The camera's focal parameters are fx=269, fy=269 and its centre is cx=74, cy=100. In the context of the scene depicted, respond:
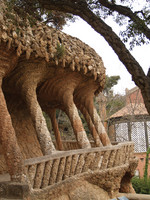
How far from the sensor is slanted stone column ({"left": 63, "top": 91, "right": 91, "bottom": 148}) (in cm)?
830

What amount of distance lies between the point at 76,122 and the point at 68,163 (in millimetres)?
2411

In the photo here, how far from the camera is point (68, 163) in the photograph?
6.35 m

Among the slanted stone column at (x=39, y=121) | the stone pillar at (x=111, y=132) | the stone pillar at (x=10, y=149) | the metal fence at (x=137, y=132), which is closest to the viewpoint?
the stone pillar at (x=10, y=149)

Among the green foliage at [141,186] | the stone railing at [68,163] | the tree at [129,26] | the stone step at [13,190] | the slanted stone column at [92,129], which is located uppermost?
the tree at [129,26]

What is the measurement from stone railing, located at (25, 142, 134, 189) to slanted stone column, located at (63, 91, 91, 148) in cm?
83

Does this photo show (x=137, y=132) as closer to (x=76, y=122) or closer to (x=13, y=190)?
(x=76, y=122)

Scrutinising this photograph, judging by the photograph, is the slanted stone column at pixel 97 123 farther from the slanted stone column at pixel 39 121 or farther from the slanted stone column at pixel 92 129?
the slanted stone column at pixel 39 121

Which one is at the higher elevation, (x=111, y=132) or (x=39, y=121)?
(x=39, y=121)

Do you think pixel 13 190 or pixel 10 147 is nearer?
pixel 13 190

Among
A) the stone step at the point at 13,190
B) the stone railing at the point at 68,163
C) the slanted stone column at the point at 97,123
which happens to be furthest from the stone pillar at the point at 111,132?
the stone step at the point at 13,190

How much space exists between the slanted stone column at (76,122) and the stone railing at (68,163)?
83 cm

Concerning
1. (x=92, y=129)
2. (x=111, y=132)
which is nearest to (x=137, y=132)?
(x=111, y=132)

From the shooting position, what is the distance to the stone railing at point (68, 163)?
215 inches

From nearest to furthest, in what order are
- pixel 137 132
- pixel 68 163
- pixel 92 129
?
pixel 68 163 < pixel 92 129 < pixel 137 132
